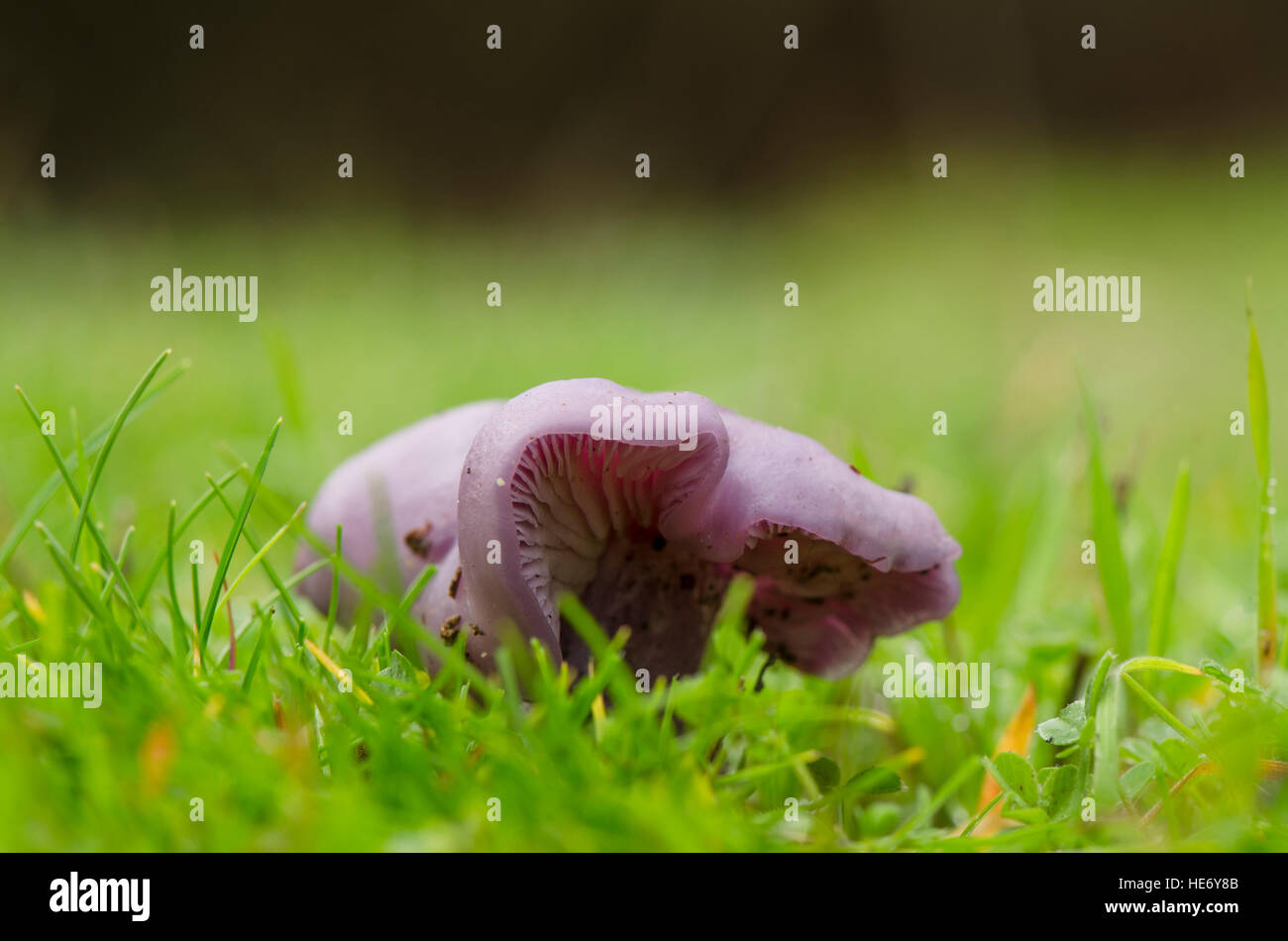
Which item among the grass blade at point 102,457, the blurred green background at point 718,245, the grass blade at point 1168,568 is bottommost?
the grass blade at point 1168,568

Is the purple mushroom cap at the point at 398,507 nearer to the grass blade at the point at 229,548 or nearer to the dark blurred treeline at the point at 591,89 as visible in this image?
the grass blade at the point at 229,548

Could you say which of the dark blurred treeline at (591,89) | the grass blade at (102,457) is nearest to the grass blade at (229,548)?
the grass blade at (102,457)

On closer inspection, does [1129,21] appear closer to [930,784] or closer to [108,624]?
[930,784]

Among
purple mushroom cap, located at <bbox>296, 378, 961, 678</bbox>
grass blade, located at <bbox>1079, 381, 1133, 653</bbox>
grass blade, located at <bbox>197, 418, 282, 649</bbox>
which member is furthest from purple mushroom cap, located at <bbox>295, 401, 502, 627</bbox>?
grass blade, located at <bbox>1079, 381, 1133, 653</bbox>

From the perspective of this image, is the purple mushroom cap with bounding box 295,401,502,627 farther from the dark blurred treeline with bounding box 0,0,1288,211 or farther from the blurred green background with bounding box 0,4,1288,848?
the dark blurred treeline with bounding box 0,0,1288,211

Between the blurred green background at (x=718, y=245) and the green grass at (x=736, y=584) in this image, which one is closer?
the green grass at (x=736, y=584)

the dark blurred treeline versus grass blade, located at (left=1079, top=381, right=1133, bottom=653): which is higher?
the dark blurred treeline

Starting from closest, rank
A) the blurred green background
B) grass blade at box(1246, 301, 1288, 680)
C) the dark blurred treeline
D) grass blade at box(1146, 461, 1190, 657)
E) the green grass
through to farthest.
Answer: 1. the green grass
2. grass blade at box(1246, 301, 1288, 680)
3. grass blade at box(1146, 461, 1190, 657)
4. the blurred green background
5. the dark blurred treeline
